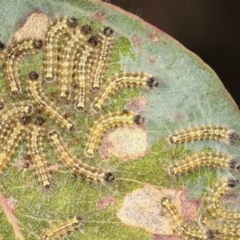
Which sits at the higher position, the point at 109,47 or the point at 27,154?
the point at 109,47

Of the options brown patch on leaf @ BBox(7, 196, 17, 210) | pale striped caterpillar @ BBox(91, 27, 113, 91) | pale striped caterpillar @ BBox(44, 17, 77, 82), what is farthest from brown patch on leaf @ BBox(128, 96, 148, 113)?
brown patch on leaf @ BBox(7, 196, 17, 210)

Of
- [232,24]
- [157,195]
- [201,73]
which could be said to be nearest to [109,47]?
[201,73]

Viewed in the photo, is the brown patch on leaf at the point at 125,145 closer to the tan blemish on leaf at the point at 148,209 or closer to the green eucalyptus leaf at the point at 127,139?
the green eucalyptus leaf at the point at 127,139

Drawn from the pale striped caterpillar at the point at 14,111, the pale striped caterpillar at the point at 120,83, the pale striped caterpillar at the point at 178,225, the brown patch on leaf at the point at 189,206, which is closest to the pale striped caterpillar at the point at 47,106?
the pale striped caterpillar at the point at 14,111

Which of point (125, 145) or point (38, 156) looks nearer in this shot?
point (38, 156)

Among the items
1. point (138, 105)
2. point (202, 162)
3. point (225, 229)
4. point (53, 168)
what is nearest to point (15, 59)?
point (53, 168)

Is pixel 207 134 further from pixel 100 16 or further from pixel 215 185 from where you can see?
pixel 100 16

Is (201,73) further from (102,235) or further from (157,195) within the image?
(102,235)
